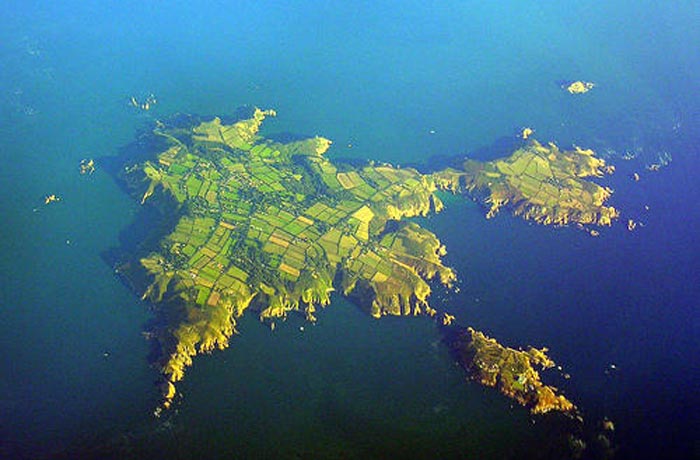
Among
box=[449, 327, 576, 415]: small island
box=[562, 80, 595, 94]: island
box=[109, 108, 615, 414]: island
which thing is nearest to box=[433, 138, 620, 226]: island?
box=[109, 108, 615, 414]: island

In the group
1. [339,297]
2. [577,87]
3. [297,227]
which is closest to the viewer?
[339,297]

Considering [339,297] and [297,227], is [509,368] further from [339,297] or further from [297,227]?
[297,227]

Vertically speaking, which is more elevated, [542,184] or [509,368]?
[509,368]

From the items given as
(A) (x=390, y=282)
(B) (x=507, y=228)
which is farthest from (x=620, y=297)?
(A) (x=390, y=282)

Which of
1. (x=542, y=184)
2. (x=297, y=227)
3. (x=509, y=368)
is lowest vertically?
(x=542, y=184)

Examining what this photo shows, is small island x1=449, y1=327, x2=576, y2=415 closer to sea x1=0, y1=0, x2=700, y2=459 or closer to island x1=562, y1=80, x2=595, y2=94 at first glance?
sea x1=0, y1=0, x2=700, y2=459

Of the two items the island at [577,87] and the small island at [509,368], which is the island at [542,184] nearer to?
the island at [577,87]

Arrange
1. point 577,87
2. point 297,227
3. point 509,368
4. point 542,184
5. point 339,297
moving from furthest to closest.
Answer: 1. point 577,87
2. point 542,184
3. point 297,227
4. point 339,297
5. point 509,368

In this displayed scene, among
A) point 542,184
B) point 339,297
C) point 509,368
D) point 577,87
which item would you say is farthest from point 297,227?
point 577,87
